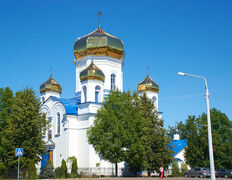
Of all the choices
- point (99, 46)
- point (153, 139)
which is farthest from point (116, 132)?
point (99, 46)

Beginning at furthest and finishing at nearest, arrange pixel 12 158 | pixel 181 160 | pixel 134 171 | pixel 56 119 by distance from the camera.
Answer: pixel 181 160
pixel 56 119
pixel 134 171
pixel 12 158

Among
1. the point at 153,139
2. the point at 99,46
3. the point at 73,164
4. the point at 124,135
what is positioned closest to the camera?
the point at 124,135

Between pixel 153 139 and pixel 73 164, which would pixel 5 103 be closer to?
pixel 73 164

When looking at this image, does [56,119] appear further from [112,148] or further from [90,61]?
[112,148]

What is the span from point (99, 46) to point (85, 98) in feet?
20.7

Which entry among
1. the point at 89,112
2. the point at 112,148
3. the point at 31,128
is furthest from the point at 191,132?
the point at 31,128

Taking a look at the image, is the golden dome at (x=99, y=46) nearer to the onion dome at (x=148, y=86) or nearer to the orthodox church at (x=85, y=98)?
→ the orthodox church at (x=85, y=98)

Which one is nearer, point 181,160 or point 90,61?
point 90,61

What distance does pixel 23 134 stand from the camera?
23.3m

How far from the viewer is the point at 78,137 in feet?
101

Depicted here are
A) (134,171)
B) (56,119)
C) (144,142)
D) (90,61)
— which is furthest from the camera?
(90,61)

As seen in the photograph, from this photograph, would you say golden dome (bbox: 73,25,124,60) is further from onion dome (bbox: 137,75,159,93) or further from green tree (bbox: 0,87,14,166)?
green tree (bbox: 0,87,14,166)

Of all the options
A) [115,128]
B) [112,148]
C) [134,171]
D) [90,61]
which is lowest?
[134,171]

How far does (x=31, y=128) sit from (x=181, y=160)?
21033mm
